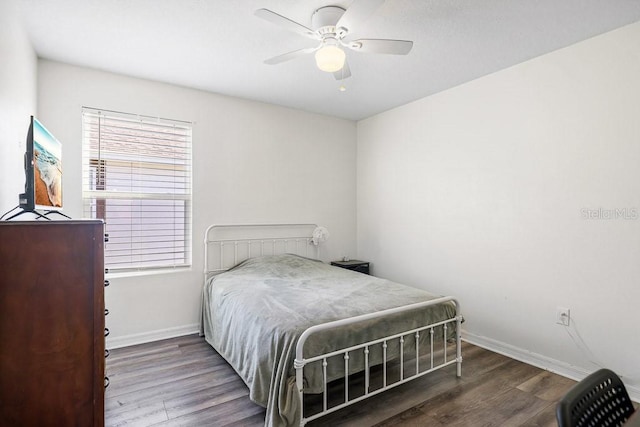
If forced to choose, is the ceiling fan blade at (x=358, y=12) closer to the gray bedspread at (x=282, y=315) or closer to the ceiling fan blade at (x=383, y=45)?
the ceiling fan blade at (x=383, y=45)

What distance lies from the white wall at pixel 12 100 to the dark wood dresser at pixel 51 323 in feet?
2.15

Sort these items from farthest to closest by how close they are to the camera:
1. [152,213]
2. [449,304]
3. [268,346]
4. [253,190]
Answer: [253,190]
[152,213]
[449,304]
[268,346]

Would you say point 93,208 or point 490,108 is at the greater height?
point 490,108

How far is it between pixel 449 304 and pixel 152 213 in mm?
2833

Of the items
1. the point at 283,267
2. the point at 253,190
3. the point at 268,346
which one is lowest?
the point at 268,346

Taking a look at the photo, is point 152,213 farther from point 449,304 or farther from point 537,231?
point 537,231

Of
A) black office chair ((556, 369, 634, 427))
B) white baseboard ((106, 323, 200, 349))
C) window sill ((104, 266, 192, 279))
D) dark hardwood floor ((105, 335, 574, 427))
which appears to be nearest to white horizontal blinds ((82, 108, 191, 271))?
window sill ((104, 266, 192, 279))

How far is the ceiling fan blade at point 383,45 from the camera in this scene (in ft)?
6.69

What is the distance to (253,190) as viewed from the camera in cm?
376

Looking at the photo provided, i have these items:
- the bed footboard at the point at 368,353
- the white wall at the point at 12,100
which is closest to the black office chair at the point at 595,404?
the bed footboard at the point at 368,353

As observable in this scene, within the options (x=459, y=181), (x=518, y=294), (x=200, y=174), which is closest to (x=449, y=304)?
(x=518, y=294)

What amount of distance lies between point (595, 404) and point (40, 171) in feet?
8.05

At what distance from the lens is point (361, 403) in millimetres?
2166

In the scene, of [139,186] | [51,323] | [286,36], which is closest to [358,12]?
[286,36]
